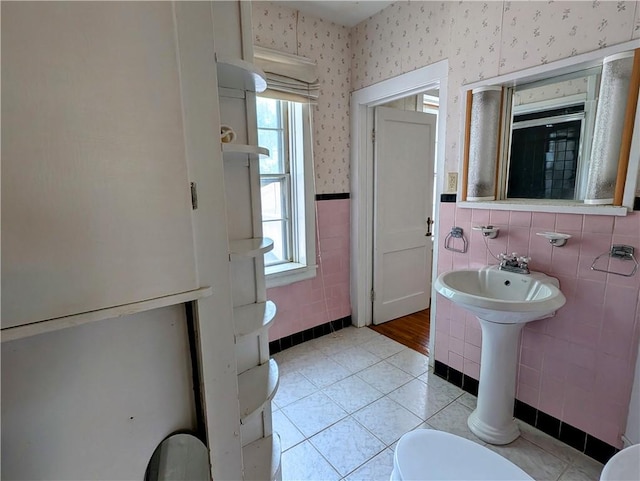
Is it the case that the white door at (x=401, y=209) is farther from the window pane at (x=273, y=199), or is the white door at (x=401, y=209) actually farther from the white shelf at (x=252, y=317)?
the white shelf at (x=252, y=317)

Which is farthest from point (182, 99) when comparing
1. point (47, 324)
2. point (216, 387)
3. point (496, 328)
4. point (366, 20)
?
point (366, 20)

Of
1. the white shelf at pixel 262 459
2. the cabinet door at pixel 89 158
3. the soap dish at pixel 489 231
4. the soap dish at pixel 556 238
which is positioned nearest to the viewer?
the cabinet door at pixel 89 158

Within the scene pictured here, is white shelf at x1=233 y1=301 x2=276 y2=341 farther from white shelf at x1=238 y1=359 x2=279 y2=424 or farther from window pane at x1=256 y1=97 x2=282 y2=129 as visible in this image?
window pane at x1=256 y1=97 x2=282 y2=129

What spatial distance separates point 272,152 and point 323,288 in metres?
1.25

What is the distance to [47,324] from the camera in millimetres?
674

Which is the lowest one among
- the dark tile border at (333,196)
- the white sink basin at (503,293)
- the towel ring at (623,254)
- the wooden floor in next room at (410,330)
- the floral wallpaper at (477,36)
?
the wooden floor in next room at (410,330)

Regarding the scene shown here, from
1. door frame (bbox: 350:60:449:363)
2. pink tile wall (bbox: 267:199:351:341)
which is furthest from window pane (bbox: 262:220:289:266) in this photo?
door frame (bbox: 350:60:449:363)

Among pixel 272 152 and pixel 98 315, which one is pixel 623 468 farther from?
pixel 272 152

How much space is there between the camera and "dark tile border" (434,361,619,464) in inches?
61.1

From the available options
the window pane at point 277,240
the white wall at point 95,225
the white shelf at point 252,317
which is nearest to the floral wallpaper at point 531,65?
the window pane at point 277,240

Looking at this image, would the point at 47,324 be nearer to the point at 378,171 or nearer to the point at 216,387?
the point at 216,387

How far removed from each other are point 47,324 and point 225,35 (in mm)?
1039

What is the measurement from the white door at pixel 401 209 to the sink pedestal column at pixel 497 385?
1.36 m

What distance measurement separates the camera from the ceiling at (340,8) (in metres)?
→ 2.27
